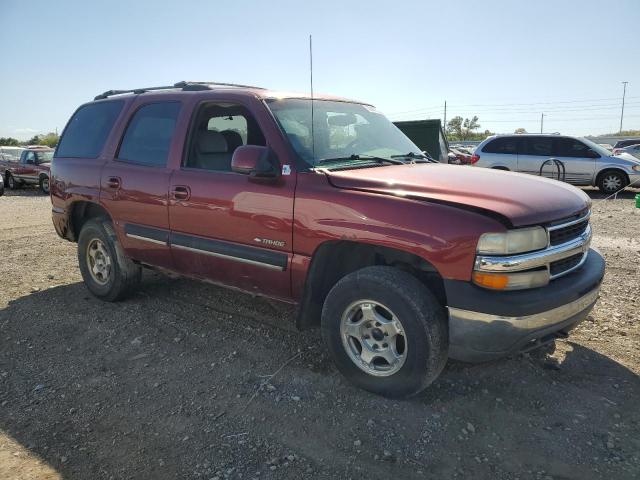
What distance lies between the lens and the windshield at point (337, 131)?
365 centimetres

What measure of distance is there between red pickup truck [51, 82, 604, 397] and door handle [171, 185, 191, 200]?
0.02m

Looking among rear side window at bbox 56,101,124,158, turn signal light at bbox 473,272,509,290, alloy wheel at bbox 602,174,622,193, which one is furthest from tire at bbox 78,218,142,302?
alloy wheel at bbox 602,174,622,193

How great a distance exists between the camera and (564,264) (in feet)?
10.2

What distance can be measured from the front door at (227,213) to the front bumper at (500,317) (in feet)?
4.02

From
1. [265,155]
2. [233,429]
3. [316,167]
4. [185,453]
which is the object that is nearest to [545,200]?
[316,167]

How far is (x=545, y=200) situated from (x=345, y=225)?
3.97 feet

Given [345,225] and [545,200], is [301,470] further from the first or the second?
[545,200]

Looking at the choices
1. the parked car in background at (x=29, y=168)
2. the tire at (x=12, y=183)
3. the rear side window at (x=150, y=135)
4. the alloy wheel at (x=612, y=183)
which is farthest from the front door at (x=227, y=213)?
the tire at (x=12, y=183)

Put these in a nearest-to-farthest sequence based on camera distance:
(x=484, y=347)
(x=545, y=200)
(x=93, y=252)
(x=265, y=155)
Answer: (x=484, y=347), (x=545, y=200), (x=265, y=155), (x=93, y=252)

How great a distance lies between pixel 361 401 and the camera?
319cm

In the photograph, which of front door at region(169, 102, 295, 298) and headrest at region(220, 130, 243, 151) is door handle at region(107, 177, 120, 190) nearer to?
front door at region(169, 102, 295, 298)

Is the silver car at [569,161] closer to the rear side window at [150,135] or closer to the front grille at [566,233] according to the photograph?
the front grille at [566,233]

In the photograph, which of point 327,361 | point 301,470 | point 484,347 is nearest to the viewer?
point 301,470

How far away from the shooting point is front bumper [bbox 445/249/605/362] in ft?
8.96
